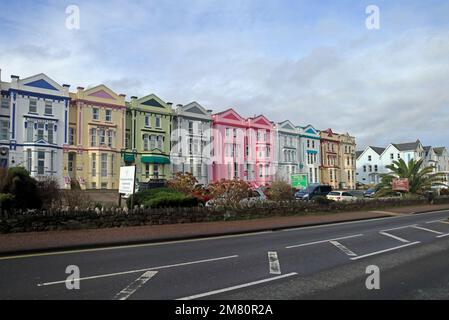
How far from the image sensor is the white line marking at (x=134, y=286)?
625cm

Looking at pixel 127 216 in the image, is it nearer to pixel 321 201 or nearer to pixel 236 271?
pixel 236 271

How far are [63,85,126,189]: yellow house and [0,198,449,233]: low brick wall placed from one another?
83.1 feet

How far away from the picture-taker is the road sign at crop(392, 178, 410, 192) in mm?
37375

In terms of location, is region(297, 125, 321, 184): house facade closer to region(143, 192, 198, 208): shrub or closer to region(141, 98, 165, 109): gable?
region(141, 98, 165, 109): gable

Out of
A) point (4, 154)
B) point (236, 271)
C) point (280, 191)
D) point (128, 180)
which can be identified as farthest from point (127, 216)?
point (280, 191)

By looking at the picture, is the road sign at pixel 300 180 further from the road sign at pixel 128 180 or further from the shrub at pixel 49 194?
the shrub at pixel 49 194

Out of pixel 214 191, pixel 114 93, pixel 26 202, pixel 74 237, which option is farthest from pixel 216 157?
pixel 74 237

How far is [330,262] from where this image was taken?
9484 millimetres

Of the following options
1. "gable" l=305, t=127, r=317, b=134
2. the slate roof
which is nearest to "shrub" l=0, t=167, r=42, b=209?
"gable" l=305, t=127, r=317, b=134

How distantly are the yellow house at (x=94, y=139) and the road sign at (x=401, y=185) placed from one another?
1160 inches

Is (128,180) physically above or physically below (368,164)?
below

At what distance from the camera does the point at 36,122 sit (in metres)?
39.8

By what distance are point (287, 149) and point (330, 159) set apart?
13.8 metres
